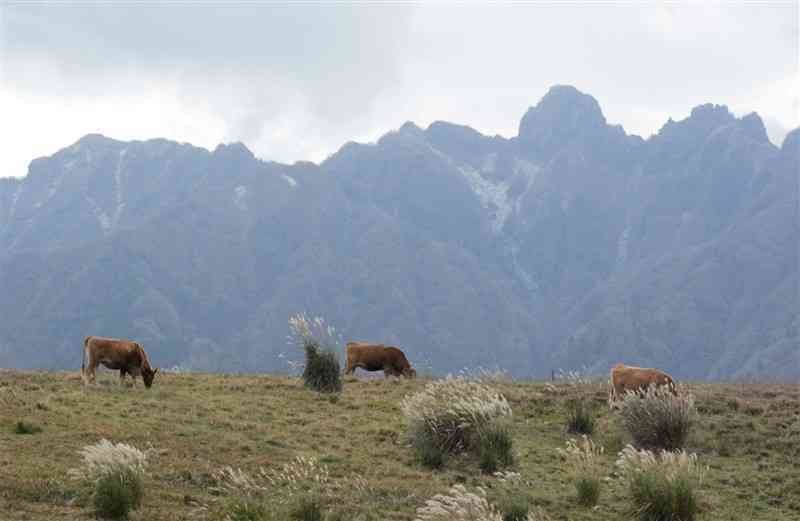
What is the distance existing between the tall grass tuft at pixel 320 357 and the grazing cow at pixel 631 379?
7153 millimetres

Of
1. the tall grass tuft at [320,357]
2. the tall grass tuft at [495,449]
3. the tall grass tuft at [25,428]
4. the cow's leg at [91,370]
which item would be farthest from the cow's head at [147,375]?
the tall grass tuft at [495,449]

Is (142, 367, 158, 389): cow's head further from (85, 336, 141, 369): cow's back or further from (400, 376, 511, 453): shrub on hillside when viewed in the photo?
(400, 376, 511, 453): shrub on hillside

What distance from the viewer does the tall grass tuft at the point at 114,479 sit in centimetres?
1188

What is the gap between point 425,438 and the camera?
1692cm

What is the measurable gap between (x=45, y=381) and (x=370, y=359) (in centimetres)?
1080

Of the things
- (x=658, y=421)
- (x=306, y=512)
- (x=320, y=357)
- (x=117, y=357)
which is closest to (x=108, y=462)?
(x=306, y=512)

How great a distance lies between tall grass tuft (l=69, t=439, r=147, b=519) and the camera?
468 inches

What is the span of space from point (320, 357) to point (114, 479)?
40.2 feet

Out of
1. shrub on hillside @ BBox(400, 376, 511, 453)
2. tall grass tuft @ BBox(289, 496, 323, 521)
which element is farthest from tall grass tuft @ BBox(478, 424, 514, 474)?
tall grass tuft @ BBox(289, 496, 323, 521)

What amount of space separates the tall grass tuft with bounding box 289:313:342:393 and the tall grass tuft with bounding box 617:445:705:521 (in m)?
12.1

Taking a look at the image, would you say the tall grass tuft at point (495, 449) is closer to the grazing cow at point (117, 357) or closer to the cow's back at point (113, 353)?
the grazing cow at point (117, 357)

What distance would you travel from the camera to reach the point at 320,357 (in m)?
24.2

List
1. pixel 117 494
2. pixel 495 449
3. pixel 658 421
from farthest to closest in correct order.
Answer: pixel 658 421 < pixel 495 449 < pixel 117 494

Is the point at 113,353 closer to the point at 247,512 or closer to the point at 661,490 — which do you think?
the point at 247,512
